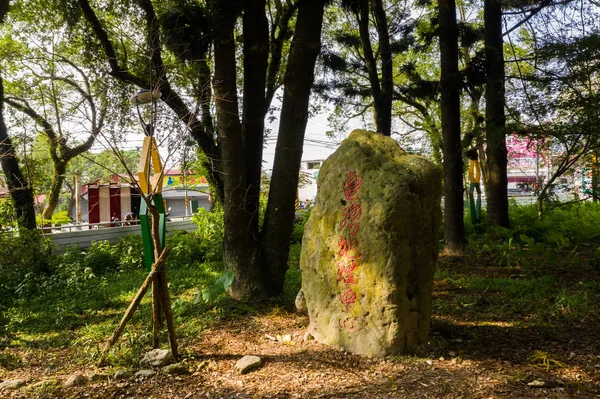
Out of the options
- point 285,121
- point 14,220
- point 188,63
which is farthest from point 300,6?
point 14,220

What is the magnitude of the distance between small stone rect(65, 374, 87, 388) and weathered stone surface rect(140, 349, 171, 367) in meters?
0.45

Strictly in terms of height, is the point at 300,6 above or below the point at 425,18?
below

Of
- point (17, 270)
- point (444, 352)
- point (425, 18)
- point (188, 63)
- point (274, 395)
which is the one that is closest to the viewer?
point (274, 395)

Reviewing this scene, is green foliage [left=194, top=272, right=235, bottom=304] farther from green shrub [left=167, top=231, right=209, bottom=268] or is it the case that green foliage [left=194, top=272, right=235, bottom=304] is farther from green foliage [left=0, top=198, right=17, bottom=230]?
green foliage [left=0, top=198, right=17, bottom=230]

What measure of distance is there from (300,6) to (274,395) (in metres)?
4.49

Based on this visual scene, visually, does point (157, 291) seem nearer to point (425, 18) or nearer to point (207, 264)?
point (207, 264)

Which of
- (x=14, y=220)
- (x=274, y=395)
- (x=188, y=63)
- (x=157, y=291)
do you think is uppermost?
(x=188, y=63)

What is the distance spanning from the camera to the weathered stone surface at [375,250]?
12.5 feet

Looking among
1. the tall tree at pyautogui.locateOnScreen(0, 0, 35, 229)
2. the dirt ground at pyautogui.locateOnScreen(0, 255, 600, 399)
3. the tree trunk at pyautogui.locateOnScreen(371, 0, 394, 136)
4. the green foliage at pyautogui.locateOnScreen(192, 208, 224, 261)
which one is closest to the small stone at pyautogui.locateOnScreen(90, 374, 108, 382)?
the dirt ground at pyautogui.locateOnScreen(0, 255, 600, 399)

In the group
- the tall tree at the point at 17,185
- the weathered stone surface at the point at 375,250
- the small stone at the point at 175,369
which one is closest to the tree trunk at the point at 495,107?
the weathered stone surface at the point at 375,250

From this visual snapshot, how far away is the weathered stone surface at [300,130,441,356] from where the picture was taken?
380 centimetres

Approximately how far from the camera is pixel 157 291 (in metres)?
4.04

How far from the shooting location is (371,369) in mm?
3707

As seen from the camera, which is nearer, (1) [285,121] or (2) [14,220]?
(1) [285,121]
